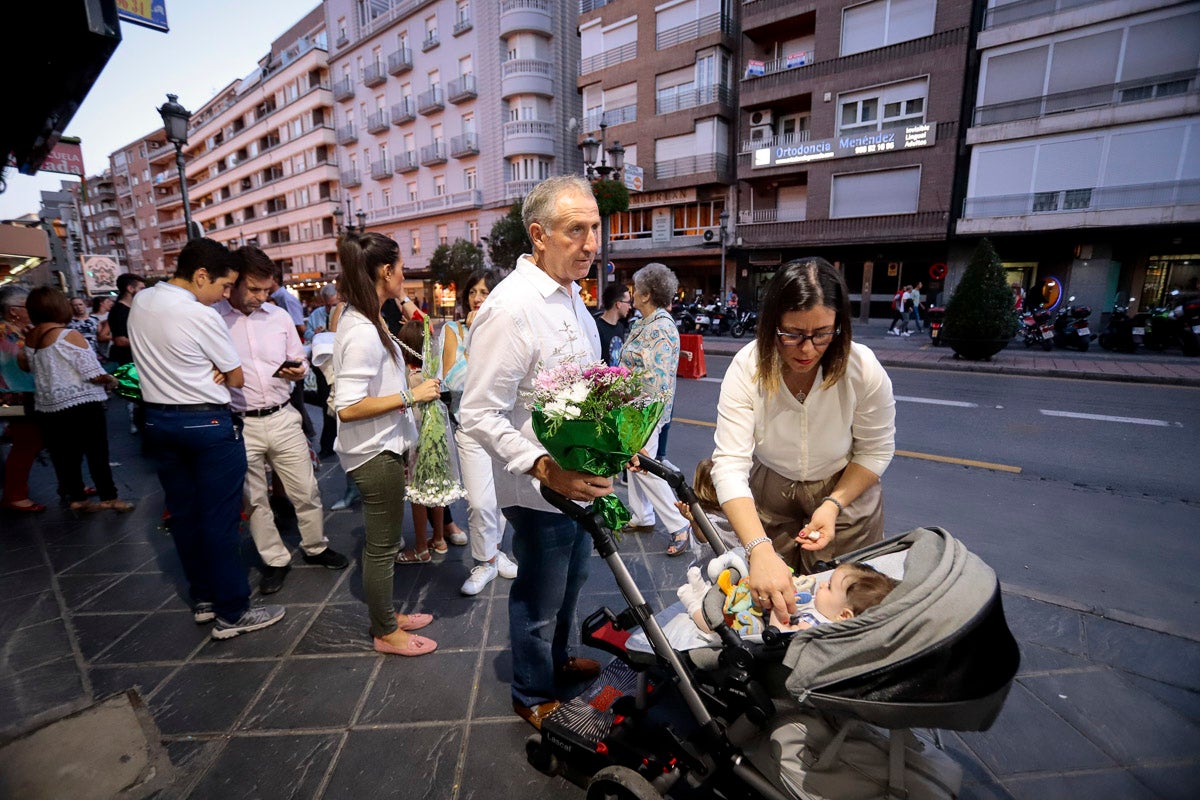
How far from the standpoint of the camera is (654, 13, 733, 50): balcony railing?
77.3 ft

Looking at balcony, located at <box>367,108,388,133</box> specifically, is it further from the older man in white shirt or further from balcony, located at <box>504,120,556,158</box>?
the older man in white shirt

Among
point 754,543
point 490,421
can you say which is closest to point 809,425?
point 754,543

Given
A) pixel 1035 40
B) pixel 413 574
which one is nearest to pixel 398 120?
pixel 1035 40

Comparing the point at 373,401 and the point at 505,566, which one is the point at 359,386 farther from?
the point at 505,566

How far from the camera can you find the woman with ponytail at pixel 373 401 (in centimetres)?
254

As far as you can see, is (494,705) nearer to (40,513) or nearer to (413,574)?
(413,574)

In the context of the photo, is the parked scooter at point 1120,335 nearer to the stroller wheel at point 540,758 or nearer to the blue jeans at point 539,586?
the blue jeans at point 539,586

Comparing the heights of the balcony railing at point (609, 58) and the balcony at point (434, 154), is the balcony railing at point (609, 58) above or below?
above

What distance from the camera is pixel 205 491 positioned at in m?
2.80

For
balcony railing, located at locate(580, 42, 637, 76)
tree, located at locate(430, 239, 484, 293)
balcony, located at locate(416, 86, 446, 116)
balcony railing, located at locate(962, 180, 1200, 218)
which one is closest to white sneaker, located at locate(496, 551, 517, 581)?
balcony railing, located at locate(962, 180, 1200, 218)

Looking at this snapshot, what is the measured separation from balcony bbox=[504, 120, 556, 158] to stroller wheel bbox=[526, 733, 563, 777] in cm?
3115

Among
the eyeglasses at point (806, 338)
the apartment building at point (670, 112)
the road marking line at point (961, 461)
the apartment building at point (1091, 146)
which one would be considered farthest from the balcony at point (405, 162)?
the eyeglasses at point (806, 338)

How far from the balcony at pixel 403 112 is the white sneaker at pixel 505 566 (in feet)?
121

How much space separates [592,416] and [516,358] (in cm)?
48
